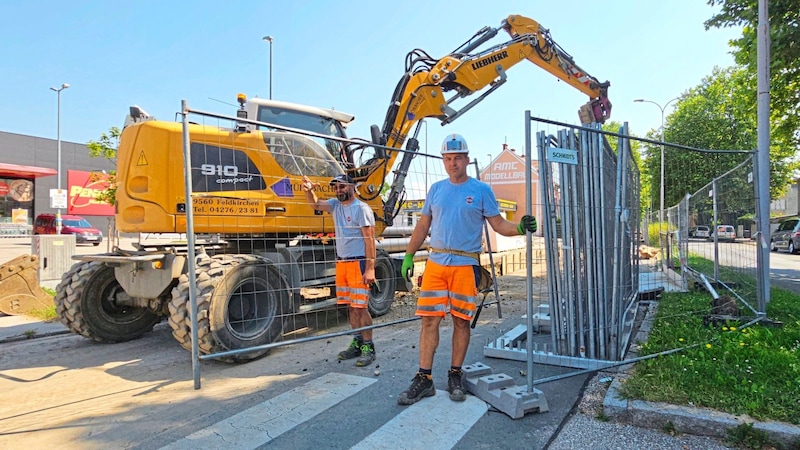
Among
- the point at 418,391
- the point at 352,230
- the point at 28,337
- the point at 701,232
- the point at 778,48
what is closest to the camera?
the point at 418,391

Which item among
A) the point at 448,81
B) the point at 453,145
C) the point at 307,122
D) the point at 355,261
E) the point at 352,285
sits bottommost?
the point at 352,285

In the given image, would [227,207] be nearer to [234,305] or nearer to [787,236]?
[234,305]

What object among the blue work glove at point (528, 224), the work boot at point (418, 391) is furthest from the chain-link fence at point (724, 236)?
the work boot at point (418, 391)

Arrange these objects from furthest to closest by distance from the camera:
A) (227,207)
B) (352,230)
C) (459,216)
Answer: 1. (227,207)
2. (352,230)
3. (459,216)

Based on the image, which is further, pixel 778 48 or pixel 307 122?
pixel 778 48

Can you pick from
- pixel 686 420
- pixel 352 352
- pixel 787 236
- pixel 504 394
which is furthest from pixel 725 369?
pixel 787 236

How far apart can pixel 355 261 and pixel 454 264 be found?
1.64 m

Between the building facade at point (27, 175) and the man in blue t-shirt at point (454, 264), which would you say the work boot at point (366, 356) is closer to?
the man in blue t-shirt at point (454, 264)

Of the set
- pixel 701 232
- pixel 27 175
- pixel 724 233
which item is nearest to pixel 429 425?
pixel 724 233

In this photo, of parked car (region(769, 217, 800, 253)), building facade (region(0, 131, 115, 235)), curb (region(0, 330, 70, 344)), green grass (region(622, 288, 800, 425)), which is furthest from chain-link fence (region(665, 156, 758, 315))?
building facade (region(0, 131, 115, 235))

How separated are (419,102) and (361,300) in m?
4.29

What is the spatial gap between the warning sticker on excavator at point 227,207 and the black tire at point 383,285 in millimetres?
2421

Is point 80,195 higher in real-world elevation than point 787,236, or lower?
higher

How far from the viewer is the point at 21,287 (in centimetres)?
799
